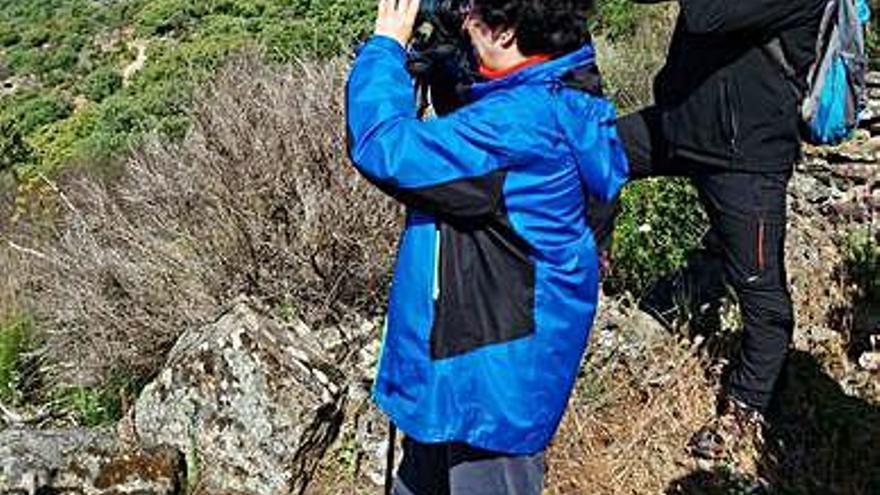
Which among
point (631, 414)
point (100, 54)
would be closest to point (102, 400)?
point (631, 414)

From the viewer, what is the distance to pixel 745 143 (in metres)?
3.45

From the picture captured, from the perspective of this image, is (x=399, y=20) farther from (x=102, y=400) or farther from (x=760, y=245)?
(x=102, y=400)

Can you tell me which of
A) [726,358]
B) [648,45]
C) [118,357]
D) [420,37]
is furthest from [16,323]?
[648,45]

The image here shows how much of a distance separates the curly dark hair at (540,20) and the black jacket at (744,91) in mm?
1162

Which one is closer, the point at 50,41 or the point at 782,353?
the point at 782,353

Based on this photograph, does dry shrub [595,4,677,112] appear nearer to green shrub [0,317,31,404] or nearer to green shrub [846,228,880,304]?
green shrub [846,228,880,304]

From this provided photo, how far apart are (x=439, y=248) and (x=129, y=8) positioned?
1570 inches

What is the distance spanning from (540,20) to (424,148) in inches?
13.0

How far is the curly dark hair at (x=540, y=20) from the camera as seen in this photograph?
2.24m

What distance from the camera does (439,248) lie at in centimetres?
235

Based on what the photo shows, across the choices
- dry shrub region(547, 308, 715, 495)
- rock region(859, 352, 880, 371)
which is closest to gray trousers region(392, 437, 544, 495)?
dry shrub region(547, 308, 715, 495)

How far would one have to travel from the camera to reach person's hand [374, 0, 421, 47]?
230 centimetres

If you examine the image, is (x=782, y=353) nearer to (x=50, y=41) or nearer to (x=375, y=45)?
(x=375, y=45)

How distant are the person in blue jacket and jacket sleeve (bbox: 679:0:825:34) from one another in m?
0.98
